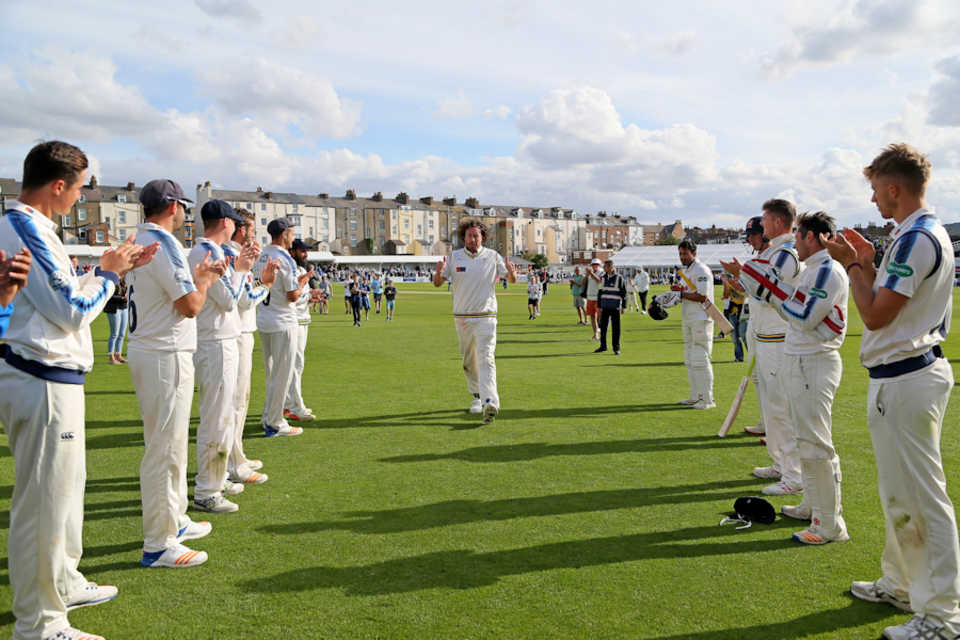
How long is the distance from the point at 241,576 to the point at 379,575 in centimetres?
94

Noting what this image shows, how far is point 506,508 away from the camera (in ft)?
18.2

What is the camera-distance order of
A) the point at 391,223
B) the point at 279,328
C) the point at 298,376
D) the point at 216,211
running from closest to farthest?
the point at 216,211
the point at 279,328
the point at 298,376
the point at 391,223

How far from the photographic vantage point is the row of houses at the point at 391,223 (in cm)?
10062

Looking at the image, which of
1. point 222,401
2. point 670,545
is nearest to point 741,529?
point 670,545

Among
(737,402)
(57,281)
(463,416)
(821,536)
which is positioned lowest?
(463,416)

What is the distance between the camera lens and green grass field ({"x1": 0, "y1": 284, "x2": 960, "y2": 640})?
373 cm

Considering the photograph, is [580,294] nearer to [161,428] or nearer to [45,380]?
[161,428]

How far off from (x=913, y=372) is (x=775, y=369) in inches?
112

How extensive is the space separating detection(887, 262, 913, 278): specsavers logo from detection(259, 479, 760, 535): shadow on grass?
9.68 feet

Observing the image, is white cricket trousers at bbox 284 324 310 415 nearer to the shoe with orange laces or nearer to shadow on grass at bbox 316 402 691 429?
shadow on grass at bbox 316 402 691 429

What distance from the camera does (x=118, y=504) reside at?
5.77m

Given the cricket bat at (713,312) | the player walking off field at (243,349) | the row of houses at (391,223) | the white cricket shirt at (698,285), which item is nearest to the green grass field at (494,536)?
the player walking off field at (243,349)

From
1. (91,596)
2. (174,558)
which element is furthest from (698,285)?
(91,596)

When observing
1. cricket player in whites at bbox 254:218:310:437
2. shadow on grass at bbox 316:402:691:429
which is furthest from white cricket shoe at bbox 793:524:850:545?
cricket player in whites at bbox 254:218:310:437
